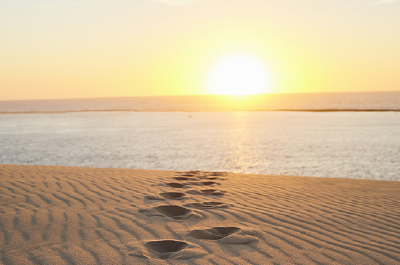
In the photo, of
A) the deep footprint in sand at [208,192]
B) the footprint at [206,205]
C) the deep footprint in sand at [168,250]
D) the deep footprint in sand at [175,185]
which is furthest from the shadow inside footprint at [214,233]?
the deep footprint in sand at [175,185]

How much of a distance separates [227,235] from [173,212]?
36.7 inches

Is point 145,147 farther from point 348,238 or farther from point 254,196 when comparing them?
point 348,238

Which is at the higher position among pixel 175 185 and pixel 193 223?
pixel 193 223

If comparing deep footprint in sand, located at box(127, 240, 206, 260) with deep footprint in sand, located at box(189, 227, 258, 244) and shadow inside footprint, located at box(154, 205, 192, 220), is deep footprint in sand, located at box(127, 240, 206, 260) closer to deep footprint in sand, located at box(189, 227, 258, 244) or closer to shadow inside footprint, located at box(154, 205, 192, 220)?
deep footprint in sand, located at box(189, 227, 258, 244)

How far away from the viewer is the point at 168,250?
285 centimetres

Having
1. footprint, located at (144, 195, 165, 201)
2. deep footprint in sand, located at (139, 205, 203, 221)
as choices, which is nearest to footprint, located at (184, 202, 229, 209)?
deep footprint in sand, located at (139, 205, 203, 221)

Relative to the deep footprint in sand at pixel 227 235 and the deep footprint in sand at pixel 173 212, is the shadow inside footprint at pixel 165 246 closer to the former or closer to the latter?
the deep footprint in sand at pixel 227 235

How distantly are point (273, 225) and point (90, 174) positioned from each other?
4.59 meters

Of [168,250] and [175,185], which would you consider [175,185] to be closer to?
[175,185]

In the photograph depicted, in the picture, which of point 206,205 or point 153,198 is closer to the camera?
point 206,205

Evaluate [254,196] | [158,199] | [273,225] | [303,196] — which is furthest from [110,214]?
[303,196]

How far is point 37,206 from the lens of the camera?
407 centimetres

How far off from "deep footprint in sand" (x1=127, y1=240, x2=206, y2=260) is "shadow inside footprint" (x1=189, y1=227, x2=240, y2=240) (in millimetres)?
239

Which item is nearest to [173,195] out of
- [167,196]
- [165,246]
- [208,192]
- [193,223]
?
[167,196]
